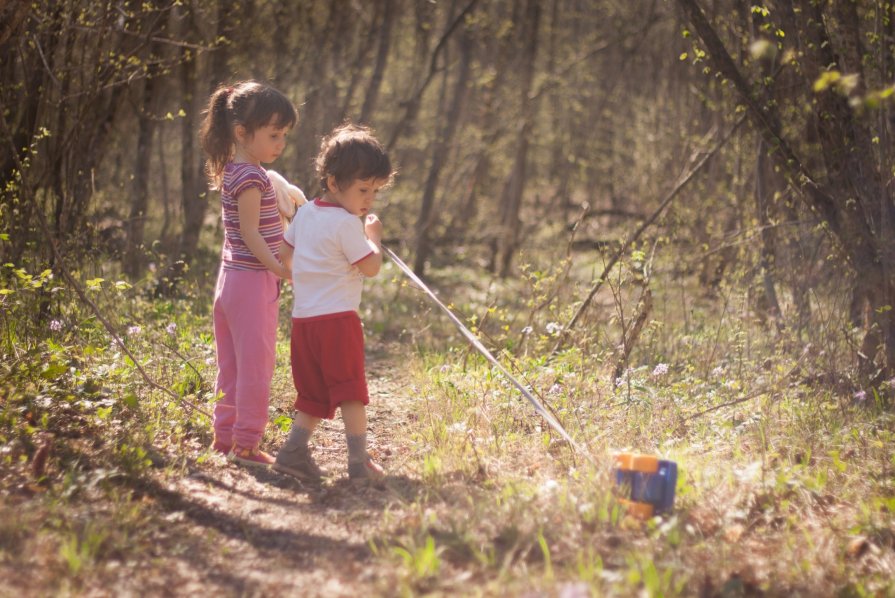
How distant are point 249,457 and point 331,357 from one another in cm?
63

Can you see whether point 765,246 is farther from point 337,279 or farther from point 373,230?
point 337,279

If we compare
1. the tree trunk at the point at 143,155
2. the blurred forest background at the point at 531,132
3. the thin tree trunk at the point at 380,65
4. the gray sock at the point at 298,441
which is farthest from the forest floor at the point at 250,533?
the thin tree trunk at the point at 380,65

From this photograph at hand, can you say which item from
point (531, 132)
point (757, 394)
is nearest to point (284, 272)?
point (757, 394)

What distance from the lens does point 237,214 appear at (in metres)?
3.87

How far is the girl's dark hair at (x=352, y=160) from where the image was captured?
11.9 feet

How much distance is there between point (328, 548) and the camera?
3.01 m

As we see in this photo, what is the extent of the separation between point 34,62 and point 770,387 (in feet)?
16.1

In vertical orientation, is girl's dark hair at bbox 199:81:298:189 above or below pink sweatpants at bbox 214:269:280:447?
above

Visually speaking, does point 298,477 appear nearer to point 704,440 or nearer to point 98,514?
point 98,514

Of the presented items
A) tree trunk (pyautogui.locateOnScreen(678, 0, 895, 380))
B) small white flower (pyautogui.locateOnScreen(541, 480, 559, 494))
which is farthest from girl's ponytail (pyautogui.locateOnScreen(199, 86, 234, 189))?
tree trunk (pyautogui.locateOnScreen(678, 0, 895, 380))

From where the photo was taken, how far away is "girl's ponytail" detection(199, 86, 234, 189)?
391cm

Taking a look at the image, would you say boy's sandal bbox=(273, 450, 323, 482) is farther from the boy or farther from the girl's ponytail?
the girl's ponytail

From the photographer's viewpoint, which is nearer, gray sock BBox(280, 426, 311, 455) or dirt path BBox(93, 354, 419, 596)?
dirt path BBox(93, 354, 419, 596)

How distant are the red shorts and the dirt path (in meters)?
0.38
